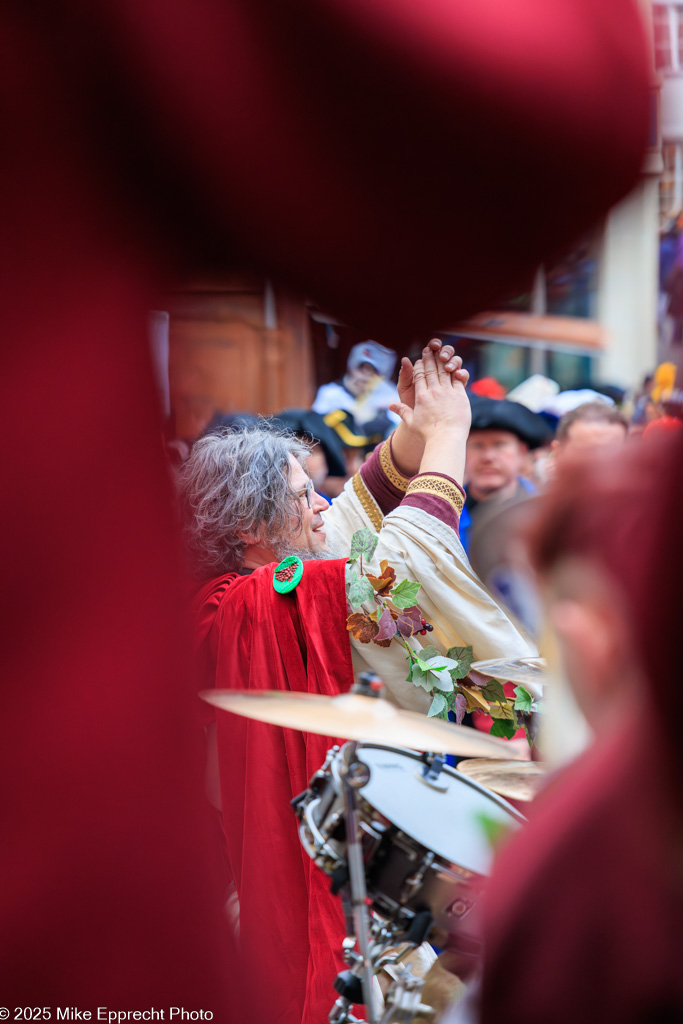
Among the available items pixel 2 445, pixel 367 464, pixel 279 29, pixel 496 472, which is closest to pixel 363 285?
pixel 279 29

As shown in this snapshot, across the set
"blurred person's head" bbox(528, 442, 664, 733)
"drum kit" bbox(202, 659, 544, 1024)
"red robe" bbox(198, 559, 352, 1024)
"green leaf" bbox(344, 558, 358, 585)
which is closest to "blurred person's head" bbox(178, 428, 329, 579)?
"red robe" bbox(198, 559, 352, 1024)

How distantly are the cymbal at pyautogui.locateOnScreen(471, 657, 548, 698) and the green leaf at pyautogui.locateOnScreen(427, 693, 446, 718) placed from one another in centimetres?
11

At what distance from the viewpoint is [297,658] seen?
221 centimetres

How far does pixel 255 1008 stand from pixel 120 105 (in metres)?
0.84

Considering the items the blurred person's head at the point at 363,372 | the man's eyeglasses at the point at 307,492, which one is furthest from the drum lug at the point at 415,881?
the blurred person's head at the point at 363,372

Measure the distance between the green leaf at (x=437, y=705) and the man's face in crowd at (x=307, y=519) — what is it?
0.83 m

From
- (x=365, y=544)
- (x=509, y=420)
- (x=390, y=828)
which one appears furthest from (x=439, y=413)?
(x=509, y=420)

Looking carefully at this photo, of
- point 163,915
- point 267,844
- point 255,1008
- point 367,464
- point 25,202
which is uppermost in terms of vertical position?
point 25,202

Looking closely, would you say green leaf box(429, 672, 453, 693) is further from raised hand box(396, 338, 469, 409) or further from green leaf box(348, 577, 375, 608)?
raised hand box(396, 338, 469, 409)

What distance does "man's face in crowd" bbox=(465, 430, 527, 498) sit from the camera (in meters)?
4.64

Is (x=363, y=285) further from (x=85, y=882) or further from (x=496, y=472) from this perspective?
(x=496, y=472)

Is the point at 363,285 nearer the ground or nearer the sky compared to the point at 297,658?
nearer the sky

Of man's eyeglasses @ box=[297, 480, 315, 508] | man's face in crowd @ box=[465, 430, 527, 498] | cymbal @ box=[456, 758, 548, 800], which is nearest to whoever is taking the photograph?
cymbal @ box=[456, 758, 548, 800]

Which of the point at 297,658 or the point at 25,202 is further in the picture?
the point at 297,658
